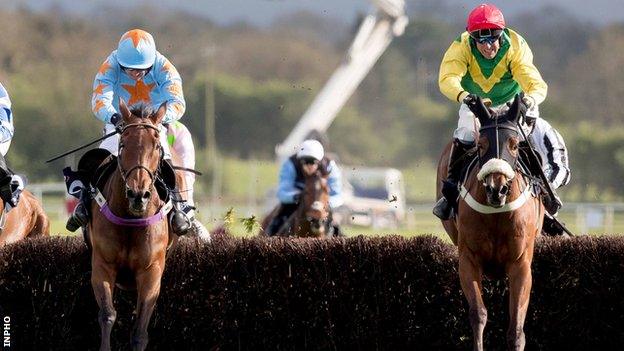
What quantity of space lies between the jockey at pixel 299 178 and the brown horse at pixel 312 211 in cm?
19

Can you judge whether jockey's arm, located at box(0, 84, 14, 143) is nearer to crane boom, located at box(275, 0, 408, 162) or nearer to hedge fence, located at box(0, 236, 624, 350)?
hedge fence, located at box(0, 236, 624, 350)

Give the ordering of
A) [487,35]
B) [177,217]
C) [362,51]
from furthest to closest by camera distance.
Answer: [362,51]
[487,35]
[177,217]

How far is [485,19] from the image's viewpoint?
301 inches

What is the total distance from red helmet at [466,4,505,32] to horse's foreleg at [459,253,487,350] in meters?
1.48

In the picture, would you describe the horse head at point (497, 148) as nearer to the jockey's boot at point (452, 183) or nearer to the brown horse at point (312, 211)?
the jockey's boot at point (452, 183)

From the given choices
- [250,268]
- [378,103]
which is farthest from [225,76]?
[250,268]

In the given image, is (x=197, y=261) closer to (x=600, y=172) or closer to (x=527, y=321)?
(x=527, y=321)

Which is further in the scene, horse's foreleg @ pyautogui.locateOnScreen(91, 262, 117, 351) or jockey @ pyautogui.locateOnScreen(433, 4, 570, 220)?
jockey @ pyautogui.locateOnScreen(433, 4, 570, 220)

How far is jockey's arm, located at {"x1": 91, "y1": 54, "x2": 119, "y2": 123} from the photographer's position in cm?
761

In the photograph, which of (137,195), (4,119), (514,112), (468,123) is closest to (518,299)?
(514,112)

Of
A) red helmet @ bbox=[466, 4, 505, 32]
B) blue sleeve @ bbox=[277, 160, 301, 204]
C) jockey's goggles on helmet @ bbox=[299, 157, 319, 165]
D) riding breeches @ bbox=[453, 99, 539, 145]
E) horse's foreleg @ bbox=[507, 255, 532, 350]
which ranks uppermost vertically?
jockey's goggles on helmet @ bbox=[299, 157, 319, 165]

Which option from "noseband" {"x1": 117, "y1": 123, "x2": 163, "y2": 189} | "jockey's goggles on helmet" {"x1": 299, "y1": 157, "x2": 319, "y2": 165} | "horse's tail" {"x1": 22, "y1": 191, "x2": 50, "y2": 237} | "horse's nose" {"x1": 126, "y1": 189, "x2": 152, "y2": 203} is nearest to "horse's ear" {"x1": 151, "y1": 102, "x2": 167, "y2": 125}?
"noseband" {"x1": 117, "y1": 123, "x2": 163, "y2": 189}

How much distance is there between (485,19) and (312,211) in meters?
3.92

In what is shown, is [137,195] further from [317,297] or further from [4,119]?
[4,119]
